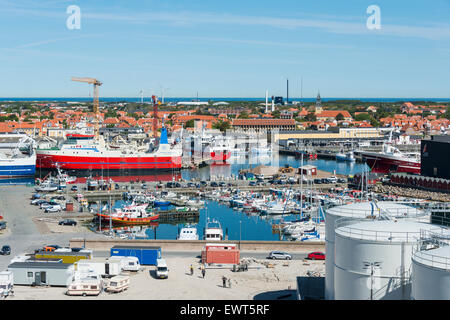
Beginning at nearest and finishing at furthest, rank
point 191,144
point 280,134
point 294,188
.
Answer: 1. point 294,188
2. point 191,144
3. point 280,134

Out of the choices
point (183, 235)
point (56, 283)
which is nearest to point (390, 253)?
point (56, 283)

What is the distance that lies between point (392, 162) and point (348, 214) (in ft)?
81.5

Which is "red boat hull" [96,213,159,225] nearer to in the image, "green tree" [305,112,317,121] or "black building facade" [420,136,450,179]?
"black building facade" [420,136,450,179]

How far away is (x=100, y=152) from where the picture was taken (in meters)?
34.1

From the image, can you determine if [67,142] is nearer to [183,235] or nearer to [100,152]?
[100,152]

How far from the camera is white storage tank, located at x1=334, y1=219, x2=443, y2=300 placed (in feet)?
22.4

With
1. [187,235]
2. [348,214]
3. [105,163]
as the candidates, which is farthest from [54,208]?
[105,163]

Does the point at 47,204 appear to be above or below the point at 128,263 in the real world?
below

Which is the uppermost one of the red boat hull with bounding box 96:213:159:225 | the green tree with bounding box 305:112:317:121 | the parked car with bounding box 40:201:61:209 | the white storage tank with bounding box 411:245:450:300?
the green tree with bounding box 305:112:317:121

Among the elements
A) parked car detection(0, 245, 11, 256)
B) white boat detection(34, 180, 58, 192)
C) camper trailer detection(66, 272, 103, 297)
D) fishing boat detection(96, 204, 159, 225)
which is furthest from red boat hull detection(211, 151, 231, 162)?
camper trailer detection(66, 272, 103, 297)

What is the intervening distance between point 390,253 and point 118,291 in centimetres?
438

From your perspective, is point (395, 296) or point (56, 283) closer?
point (395, 296)

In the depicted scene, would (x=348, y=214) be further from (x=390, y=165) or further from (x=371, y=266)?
(x=390, y=165)

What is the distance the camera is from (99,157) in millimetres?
33812
